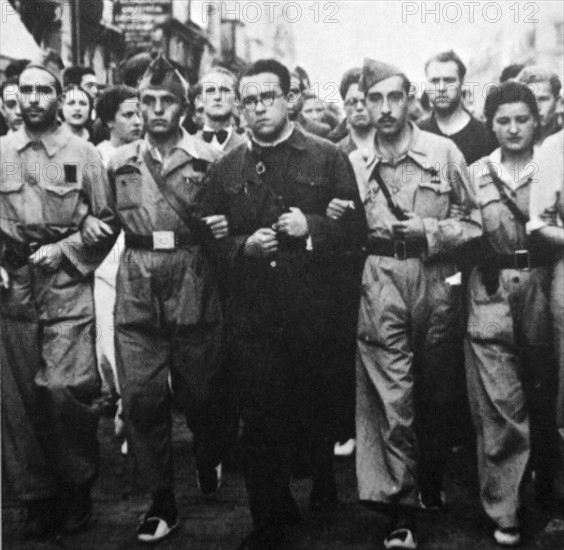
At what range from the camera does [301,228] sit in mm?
2947

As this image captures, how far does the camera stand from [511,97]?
3.08 meters

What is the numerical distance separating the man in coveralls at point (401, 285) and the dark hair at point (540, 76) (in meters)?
0.49

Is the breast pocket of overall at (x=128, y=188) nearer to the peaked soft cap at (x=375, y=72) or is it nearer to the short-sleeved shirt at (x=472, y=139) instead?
the peaked soft cap at (x=375, y=72)

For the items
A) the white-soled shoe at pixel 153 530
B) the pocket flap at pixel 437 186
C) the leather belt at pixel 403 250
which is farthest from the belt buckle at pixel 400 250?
the white-soled shoe at pixel 153 530

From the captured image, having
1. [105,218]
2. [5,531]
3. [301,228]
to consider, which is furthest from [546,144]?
[5,531]

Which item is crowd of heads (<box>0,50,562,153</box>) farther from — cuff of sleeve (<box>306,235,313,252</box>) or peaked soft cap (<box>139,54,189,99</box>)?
cuff of sleeve (<box>306,235,313,252</box>)

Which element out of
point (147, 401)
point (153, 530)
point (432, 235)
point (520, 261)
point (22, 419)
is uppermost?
point (432, 235)

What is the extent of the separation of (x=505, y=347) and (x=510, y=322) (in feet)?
0.35

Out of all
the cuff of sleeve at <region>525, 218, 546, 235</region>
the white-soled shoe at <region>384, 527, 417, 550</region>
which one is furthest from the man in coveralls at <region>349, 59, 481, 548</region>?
the cuff of sleeve at <region>525, 218, 546, 235</region>

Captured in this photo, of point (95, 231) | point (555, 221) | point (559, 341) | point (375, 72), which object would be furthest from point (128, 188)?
point (559, 341)

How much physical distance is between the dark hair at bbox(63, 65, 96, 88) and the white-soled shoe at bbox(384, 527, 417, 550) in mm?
2458

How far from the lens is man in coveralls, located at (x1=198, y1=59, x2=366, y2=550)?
291 centimetres

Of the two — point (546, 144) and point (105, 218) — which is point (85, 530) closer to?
point (105, 218)

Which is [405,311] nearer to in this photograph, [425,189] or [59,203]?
[425,189]
